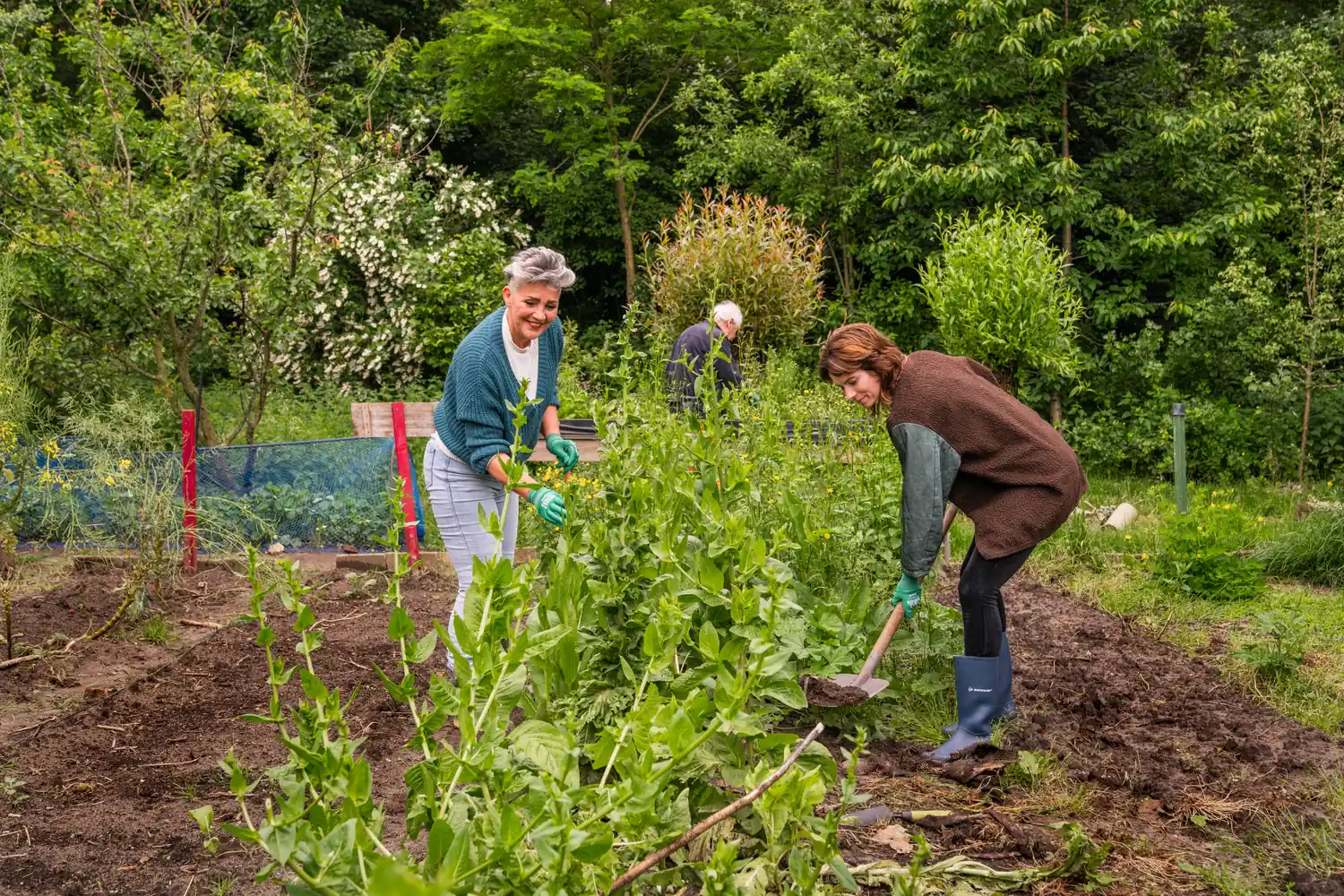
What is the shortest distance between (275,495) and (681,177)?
30.3ft

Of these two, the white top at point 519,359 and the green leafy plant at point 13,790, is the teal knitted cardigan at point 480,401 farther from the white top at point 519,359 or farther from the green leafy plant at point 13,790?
the green leafy plant at point 13,790

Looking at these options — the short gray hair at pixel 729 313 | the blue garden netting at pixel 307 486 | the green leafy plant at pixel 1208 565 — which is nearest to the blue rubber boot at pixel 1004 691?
the green leafy plant at pixel 1208 565

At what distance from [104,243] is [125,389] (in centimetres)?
217

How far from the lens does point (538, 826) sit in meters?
1.41

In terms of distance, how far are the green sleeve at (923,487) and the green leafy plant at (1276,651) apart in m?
1.77

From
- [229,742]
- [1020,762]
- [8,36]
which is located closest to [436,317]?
[8,36]

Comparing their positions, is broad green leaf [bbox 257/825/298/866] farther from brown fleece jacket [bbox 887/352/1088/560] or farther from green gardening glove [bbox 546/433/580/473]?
brown fleece jacket [bbox 887/352/1088/560]

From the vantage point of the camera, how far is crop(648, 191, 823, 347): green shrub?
37.3 feet

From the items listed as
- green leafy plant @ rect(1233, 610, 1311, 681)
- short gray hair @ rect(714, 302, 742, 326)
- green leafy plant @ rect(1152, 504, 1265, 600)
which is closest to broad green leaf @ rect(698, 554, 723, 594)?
green leafy plant @ rect(1233, 610, 1311, 681)

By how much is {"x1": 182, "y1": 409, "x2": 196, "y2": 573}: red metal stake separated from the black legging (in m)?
4.38

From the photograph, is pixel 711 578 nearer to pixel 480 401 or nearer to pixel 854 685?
pixel 854 685

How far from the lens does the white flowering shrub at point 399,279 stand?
14438 mm

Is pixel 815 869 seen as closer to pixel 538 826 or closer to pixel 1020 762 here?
pixel 538 826

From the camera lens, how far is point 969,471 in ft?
11.8
